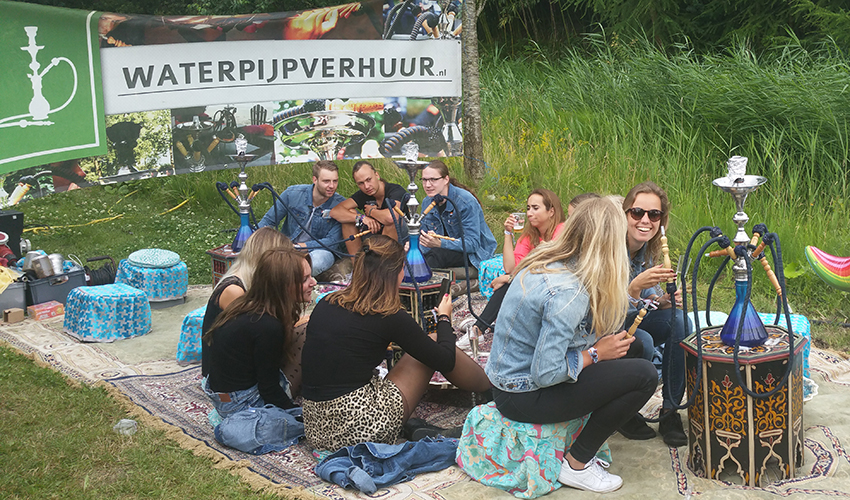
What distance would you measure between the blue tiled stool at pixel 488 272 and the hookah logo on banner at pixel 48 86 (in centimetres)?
300

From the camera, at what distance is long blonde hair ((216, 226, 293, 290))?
4.11 meters

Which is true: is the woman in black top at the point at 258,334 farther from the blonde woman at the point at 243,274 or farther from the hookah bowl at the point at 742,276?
the hookah bowl at the point at 742,276

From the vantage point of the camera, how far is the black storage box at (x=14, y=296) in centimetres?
602

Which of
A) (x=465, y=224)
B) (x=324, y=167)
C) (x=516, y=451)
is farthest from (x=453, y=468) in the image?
(x=324, y=167)

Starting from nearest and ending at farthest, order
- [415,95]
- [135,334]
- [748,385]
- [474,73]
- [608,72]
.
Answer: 1. [748,385]
2. [135,334]
3. [415,95]
4. [474,73]
5. [608,72]

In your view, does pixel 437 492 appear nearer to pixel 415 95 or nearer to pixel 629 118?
pixel 415 95

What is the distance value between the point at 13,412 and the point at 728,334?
3535 millimetres

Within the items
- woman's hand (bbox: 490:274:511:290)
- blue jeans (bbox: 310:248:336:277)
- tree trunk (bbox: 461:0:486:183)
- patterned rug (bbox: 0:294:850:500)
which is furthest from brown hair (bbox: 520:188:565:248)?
tree trunk (bbox: 461:0:486:183)

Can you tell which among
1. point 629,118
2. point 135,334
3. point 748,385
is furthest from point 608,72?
point 748,385

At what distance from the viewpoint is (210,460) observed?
148 inches

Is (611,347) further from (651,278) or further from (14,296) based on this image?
(14,296)

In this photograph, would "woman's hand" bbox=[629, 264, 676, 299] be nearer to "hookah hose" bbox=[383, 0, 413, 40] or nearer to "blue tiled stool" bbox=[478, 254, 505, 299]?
"blue tiled stool" bbox=[478, 254, 505, 299]

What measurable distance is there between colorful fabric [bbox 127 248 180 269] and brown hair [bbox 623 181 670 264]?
12.0 ft

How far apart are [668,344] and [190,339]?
9.25 ft
